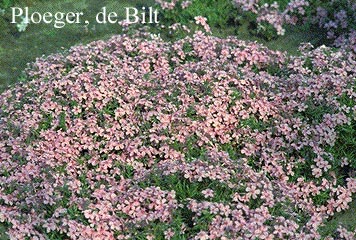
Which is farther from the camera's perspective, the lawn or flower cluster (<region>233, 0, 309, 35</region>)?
flower cluster (<region>233, 0, 309, 35</region>)

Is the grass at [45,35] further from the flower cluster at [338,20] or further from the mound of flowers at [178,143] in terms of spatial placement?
the flower cluster at [338,20]

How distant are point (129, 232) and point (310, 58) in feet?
11.5

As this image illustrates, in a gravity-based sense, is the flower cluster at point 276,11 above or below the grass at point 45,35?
above

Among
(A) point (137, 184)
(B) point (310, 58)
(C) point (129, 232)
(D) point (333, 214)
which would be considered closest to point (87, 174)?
(A) point (137, 184)

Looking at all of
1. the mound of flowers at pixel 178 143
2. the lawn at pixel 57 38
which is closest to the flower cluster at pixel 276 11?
the lawn at pixel 57 38

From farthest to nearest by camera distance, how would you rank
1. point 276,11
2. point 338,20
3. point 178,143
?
point 276,11, point 338,20, point 178,143

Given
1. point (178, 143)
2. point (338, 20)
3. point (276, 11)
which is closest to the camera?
point (178, 143)

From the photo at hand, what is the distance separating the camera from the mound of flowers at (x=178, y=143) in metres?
6.37

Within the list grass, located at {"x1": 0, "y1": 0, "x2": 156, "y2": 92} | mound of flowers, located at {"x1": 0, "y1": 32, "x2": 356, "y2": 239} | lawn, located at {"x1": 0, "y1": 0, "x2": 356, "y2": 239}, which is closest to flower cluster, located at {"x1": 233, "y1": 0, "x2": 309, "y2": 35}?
lawn, located at {"x1": 0, "y1": 0, "x2": 356, "y2": 239}

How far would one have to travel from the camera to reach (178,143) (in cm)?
729

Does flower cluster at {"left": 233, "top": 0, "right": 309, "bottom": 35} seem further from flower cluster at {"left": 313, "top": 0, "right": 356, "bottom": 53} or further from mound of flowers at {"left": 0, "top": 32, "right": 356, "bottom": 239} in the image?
mound of flowers at {"left": 0, "top": 32, "right": 356, "bottom": 239}

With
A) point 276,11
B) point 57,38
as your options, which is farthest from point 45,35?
point 276,11

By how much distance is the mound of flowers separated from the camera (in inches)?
251

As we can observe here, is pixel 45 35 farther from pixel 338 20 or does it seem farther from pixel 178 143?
pixel 338 20
